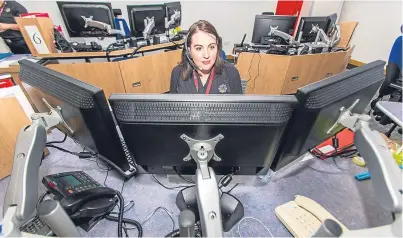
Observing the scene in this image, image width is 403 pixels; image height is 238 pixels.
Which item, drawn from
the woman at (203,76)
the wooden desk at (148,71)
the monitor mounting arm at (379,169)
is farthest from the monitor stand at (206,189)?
the wooden desk at (148,71)

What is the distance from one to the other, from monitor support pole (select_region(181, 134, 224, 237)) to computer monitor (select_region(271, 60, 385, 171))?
0.22 metres

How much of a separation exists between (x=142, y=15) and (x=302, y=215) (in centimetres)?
242

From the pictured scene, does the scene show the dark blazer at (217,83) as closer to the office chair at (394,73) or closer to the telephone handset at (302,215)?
the telephone handset at (302,215)

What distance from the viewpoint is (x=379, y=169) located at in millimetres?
516

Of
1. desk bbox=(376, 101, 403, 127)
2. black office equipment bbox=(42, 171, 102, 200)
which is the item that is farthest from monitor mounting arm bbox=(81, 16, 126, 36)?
desk bbox=(376, 101, 403, 127)

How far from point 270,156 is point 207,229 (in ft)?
0.94

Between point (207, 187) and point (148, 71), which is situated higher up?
point (207, 187)

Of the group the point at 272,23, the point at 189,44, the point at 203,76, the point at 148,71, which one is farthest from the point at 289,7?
the point at 189,44

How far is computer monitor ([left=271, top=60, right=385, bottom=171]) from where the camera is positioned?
Answer: 0.54m

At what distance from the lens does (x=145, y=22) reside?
7.70ft

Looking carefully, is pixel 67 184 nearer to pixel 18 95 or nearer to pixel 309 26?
pixel 18 95

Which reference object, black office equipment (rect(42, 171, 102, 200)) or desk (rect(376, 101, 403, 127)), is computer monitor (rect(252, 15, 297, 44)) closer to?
desk (rect(376, 101, 403, 127))

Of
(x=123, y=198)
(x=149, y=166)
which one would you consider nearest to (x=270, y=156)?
(x=149, y=166)

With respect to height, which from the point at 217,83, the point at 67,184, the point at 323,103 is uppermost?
the point at 323,103
